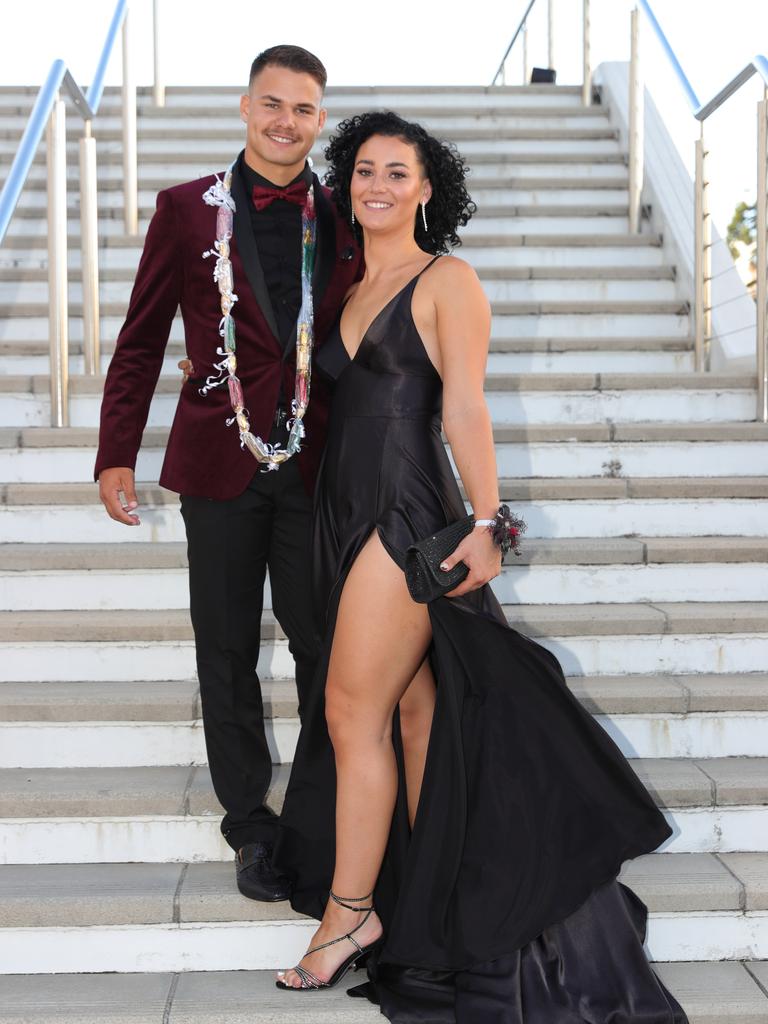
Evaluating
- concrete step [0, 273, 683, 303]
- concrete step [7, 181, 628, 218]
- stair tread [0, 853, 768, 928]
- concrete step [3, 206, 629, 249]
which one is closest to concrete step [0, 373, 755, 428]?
concrete step [0, 273, 683, 303]

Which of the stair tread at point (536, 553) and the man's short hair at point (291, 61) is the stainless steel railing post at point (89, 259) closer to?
the stair tread at point (536, 553)

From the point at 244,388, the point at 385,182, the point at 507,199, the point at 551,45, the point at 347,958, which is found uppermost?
the point at 551,45

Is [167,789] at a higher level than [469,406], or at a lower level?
lower

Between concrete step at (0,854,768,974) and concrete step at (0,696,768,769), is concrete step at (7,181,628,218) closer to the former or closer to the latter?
concrete step at (0,696,768,769)

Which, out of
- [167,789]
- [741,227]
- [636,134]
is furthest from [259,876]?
[741,227]

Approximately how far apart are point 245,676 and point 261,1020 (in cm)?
72

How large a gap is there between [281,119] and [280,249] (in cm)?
27

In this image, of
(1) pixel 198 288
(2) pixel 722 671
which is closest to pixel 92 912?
(1) pixel 198 288

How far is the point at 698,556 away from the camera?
12.1 ft

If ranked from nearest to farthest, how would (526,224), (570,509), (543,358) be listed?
(570,509) < (543,358) < (526,224)

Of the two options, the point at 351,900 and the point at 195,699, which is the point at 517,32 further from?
the point at 351,900

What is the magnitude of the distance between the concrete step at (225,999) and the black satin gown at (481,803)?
3.9 inches

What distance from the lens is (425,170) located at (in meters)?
2.40

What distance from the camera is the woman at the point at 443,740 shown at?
2262 millimetres
